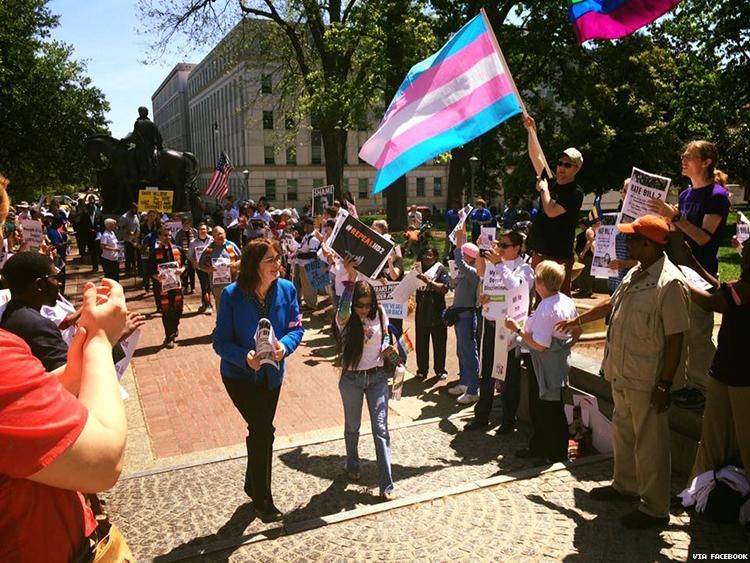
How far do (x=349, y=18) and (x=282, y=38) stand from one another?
8.10 metres

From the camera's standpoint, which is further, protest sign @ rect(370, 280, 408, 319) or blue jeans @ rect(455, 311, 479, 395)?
protest sign @ rect(370, 280, 408, 319)

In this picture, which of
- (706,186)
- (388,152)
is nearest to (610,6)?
(706,186)

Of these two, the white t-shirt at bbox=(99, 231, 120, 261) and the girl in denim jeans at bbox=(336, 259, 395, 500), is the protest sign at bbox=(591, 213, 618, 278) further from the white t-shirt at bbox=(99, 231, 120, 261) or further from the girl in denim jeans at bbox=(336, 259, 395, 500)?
the white t-shirt at bbox=(99, 231, 120, 261)

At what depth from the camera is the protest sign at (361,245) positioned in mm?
7492

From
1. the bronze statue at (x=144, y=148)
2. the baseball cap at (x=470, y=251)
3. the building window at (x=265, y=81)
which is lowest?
the baseball cap at (x=470, y=251)

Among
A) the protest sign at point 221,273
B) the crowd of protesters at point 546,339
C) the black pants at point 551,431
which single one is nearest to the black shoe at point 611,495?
the crowd of protesters at point 546,339

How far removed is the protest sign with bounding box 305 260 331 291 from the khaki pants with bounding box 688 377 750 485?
31.4ft

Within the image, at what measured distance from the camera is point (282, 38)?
104 feet

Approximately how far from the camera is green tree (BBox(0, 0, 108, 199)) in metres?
29.8

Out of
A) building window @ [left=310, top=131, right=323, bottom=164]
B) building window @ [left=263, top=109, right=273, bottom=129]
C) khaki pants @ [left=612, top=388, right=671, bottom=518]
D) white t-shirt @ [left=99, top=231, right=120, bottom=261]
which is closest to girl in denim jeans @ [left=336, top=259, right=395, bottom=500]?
khaki pants @ [left=612, top=388, right=671, bottom=518]


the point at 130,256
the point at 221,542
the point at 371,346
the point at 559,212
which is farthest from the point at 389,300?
the point at 130,256

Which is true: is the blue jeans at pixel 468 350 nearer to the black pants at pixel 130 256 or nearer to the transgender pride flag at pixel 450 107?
the transgender pride flag at pixel 450 107

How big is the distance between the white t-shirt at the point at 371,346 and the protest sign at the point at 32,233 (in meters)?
8.60

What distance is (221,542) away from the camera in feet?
14.4
